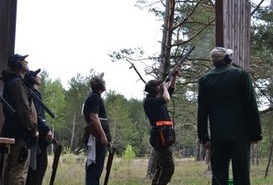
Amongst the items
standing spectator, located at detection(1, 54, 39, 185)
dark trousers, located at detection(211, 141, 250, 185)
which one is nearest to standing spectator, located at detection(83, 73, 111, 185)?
standing spectator, located at detection(1, 54, 39, 185)

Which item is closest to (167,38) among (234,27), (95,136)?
(234,27)

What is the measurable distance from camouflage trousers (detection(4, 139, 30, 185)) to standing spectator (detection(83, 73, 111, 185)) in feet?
3.98

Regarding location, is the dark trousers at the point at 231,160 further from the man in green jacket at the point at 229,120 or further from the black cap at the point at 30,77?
the black cap at the point at 30,77

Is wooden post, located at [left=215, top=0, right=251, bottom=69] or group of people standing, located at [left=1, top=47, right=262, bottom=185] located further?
wooden post, located at [left=215, top=0, right=251, bottom=69]

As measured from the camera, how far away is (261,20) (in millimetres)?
12086

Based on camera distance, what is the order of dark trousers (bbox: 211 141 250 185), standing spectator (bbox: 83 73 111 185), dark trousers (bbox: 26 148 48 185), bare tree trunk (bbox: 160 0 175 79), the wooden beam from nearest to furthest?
1. dark trousers (bbox: 211 141 250 185)
2. the wooden beam
3. dark trousers (bbox: 26 148 48 185)
4. standing spectator (bbox: 83 73 111 185)
5. bare tree trunk (bbox: 160 0 175 79)

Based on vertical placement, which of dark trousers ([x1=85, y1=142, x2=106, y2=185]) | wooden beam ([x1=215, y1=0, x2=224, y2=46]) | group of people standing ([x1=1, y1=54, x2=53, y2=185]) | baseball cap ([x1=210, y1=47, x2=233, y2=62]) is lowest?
dark trousers ([x1=85, y1=142, x2=106, y2=185])

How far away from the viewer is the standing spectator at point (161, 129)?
536 centimetres

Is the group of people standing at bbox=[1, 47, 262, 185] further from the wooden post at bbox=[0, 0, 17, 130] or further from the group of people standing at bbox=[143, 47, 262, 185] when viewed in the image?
the wooden post at bbox=[0, 0, 17, 130]

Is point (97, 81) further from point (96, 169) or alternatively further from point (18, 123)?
point (18, 123)

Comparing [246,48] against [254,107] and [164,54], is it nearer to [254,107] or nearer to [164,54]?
[254,107]

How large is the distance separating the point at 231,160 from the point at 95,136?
1924 mm

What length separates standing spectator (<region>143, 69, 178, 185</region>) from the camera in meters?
5.36

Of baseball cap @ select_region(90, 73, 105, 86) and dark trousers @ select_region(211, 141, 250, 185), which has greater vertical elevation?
baseball cap @ select_region(90, 73, 105, 86)
